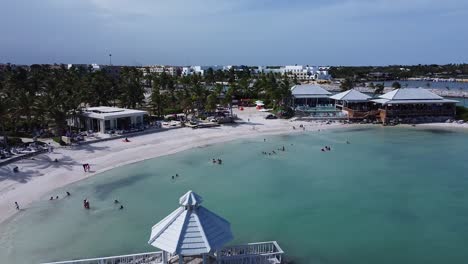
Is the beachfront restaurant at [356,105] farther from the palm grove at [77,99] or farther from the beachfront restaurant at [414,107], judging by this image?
the palm grove at [77,99]

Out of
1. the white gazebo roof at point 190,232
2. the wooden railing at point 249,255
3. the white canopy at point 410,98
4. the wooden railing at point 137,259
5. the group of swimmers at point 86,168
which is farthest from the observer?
the white canopy at point 410,98

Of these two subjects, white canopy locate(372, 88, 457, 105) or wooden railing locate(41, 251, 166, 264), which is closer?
wooden railing locate(41, 251, 166, 264)

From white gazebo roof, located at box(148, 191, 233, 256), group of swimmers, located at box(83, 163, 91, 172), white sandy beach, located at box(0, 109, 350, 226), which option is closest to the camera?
white gazebo roof, located at box(148, 191, 233, 256)

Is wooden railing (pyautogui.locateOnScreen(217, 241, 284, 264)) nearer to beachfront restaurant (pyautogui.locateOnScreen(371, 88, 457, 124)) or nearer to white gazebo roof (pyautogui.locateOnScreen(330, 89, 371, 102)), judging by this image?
beachfront restaurant (pyautogui.locateOnScreen(371, 88, 457, 124))

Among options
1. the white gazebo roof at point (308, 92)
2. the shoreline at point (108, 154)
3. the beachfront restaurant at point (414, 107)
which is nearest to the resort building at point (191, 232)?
the shoreline at point (108, 154)

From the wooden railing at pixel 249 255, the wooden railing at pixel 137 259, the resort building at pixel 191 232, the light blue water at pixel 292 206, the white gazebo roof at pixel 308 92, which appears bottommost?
the light blue water at pixel 292 206

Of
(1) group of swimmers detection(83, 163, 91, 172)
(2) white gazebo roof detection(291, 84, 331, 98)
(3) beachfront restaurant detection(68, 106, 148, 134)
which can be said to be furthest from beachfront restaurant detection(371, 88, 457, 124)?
(1) group of swimmers detection(83, 163, 91, 172)

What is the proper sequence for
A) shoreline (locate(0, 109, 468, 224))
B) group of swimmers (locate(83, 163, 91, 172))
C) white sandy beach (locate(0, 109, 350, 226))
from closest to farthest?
1. white sandy beach (locate(0, 109, 350, 226))
2. shoreline (locate(0, 109, 468, 224))
3. group of swimmers (locate(83, 163, 91, 172))

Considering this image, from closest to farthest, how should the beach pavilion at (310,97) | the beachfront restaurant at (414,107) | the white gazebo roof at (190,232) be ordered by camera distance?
the white gazebo roof at (190,232) → the beachfront restaurant at (414,107) → the beach pavilion at (310,97)
